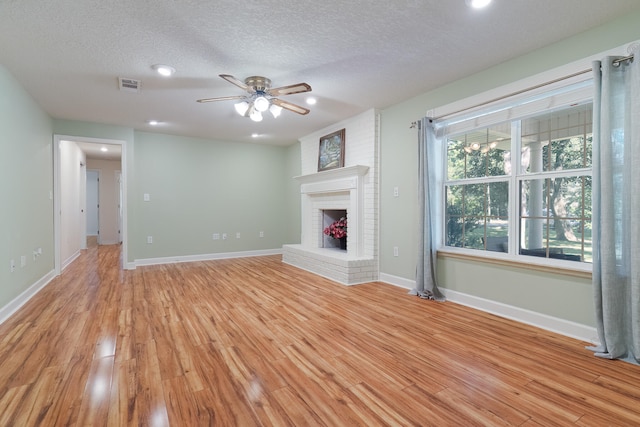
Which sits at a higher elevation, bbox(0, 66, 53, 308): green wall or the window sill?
bbox(0, 66, 53, 308): green wall

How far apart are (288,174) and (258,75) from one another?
12.8ft

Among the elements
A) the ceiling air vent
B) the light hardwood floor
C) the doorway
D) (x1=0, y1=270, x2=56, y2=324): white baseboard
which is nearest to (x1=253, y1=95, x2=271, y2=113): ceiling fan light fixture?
the ceiling air vent

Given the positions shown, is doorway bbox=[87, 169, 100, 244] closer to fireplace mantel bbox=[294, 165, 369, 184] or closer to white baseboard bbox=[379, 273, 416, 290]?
fireplace mantel bbox=[294, 165, 369, 184]

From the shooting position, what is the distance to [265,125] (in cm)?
523

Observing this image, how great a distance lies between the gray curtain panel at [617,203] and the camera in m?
2.12

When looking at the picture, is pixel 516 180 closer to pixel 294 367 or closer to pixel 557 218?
pixel 557 218

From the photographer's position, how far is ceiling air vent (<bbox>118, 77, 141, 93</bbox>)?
331 cm

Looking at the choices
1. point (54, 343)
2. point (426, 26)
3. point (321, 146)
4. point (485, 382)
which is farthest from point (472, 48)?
point (54, 343)

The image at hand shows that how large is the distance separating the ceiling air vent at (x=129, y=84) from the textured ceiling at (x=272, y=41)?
0.09m

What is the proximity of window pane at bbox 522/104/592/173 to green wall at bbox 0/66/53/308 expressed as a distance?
5046 millimetres

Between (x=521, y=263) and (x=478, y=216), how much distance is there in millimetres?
729

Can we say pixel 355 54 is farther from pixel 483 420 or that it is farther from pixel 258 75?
pixel 483 420

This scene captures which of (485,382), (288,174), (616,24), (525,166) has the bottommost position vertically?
(485,382)

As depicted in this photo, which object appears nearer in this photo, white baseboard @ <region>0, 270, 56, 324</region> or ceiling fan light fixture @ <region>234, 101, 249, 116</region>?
white baseboard @ <region>0, 270, 56, 324</region>
